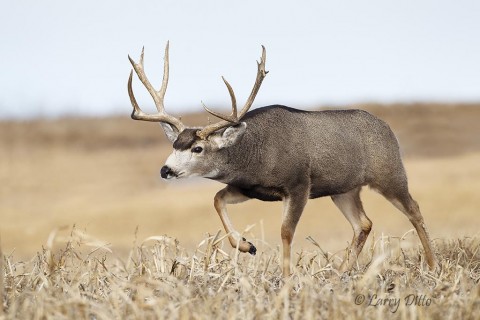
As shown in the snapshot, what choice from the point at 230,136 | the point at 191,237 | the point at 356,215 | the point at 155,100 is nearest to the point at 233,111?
the point at 230,136

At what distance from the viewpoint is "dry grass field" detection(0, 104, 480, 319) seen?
15.9 feet

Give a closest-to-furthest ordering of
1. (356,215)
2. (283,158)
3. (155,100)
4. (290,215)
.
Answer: (290,215) → (283,158) → (155,100) → (356,215)

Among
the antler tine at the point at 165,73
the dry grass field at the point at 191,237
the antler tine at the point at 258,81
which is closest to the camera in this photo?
the dry grass field at the point at 191,237

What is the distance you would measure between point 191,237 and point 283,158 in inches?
462

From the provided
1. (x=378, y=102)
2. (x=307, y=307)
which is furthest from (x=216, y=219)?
(x=307, y=307)

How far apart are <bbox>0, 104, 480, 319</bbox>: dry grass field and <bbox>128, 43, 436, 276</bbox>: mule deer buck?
37 centimetres

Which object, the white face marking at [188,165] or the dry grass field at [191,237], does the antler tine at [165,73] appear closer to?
the white face marking at [188,165]

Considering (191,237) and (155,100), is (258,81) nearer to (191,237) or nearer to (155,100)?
(155,100)

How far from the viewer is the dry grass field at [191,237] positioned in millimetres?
4840

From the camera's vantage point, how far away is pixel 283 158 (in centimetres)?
748

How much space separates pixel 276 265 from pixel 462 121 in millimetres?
24720

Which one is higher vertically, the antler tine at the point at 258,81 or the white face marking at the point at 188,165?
the antler tine at the point at 258,81

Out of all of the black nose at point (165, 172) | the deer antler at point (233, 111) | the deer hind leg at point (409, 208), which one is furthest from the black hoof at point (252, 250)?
the deer hind leg at point (409, 208)

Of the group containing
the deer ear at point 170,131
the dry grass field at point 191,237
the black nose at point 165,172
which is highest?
the deer ear at point 170,131
